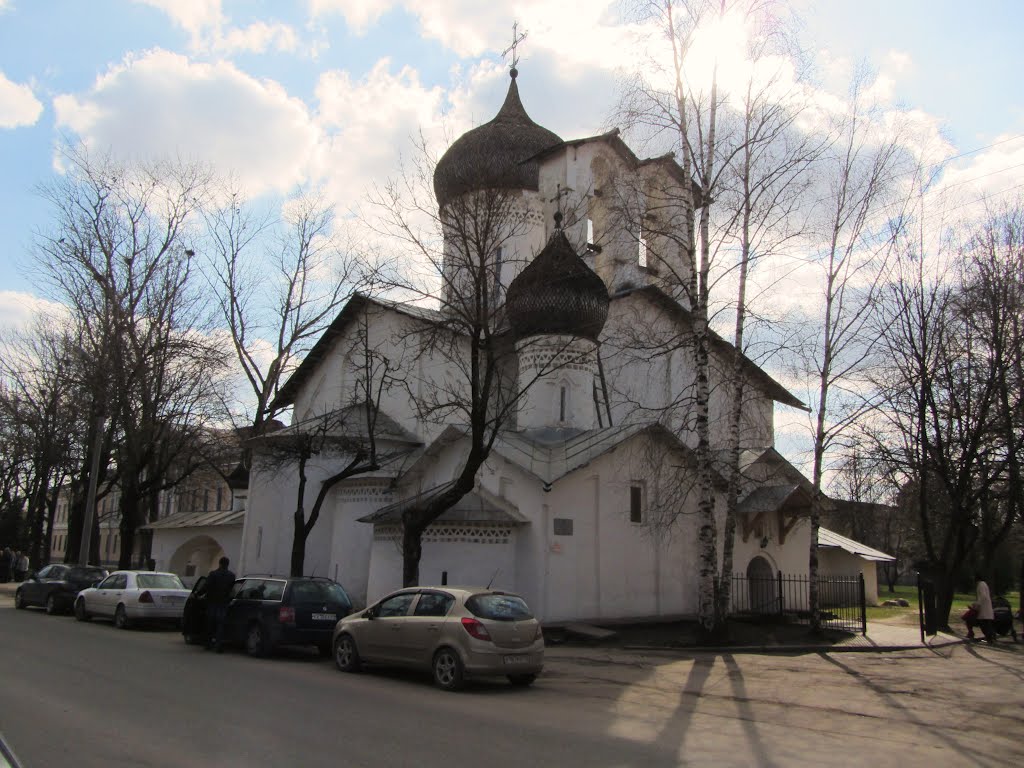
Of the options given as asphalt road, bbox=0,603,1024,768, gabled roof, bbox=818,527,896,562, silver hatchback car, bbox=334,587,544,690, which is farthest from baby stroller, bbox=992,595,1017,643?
silver hatchback car, bbox=334,587,544,690

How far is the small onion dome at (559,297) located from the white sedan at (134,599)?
10153 millimetres

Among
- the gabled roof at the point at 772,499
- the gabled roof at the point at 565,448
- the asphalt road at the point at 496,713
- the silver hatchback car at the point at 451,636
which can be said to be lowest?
the asphalt road at the point at 496,713

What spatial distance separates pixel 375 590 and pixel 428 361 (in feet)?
26.4

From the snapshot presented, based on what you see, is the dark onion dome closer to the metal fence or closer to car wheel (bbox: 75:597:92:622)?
the metal fence

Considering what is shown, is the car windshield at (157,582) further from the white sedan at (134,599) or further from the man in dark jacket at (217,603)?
the man in dark jacket at (217,603)

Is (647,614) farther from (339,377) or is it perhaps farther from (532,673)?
(339,377)

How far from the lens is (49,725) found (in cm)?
695

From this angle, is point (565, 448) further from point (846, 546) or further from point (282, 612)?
point (846, 546)

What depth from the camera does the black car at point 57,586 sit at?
66.6 feet

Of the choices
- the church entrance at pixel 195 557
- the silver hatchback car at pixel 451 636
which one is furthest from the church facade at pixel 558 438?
the church entrance at pixel 195 557

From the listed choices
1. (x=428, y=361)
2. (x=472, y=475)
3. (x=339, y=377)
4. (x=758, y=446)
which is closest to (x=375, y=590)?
(x=472, y=475)

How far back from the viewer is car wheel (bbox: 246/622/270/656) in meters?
12.6

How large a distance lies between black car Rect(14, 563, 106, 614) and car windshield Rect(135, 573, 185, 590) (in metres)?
3.73

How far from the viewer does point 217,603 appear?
44.3 feet
